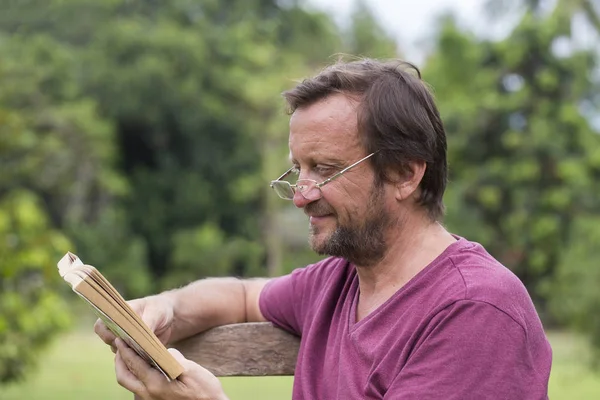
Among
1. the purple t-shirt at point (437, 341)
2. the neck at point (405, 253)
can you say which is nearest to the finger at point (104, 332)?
the purple t-shirt at point (437, 341)

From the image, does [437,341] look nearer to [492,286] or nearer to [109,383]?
[492,286]

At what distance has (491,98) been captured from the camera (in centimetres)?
2270

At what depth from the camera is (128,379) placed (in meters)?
2.34

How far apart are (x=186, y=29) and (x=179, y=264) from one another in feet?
24.1

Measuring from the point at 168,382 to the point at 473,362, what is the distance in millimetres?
679

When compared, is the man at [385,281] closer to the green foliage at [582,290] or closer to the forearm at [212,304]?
the forearm at [212,304]

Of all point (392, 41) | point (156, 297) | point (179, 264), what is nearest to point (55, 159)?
point (179, 264)

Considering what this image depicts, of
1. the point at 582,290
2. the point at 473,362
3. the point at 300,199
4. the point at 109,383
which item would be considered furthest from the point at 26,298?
the point at 473,362

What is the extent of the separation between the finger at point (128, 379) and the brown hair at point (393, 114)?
77 centimetres

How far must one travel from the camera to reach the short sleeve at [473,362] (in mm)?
2168

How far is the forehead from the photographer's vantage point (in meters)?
2.49

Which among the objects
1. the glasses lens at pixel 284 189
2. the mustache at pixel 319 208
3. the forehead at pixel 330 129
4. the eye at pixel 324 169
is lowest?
the mustache at pixel 319 208

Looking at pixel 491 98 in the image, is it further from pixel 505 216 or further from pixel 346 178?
pixel 346 178

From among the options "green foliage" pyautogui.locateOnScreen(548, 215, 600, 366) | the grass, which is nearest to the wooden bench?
the grass
